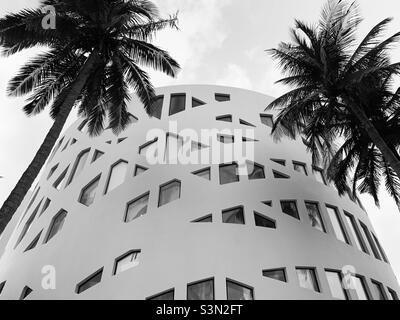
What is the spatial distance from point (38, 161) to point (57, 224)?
10.5m

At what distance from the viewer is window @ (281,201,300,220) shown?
1706 centimetres

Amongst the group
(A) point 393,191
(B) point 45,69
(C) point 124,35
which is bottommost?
(A) point 393,191

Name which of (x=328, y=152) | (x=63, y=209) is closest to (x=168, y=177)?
(x=63, y=209)

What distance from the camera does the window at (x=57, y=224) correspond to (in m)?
18.9

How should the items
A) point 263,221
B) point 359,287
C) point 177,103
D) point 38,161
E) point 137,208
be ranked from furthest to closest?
point 177,103 → point 137,208 → point 263,221 → point 359,287 → point 38,161

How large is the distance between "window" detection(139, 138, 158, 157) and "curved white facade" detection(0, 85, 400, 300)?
0.26m

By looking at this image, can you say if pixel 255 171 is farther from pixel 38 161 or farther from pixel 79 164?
pixel 38 161

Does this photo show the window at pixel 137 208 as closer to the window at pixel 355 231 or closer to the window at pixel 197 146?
the window at pixel 197 146

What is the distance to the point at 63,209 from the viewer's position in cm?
1978

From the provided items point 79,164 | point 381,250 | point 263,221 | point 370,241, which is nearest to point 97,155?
point 79,164

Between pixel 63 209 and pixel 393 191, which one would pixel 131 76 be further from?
pixel 393 191

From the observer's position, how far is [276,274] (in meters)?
13.9

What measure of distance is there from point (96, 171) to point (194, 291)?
1001 centimetres

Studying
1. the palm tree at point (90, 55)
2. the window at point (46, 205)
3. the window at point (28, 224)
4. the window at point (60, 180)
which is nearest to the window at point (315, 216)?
the palm tree at point (90, 55)
